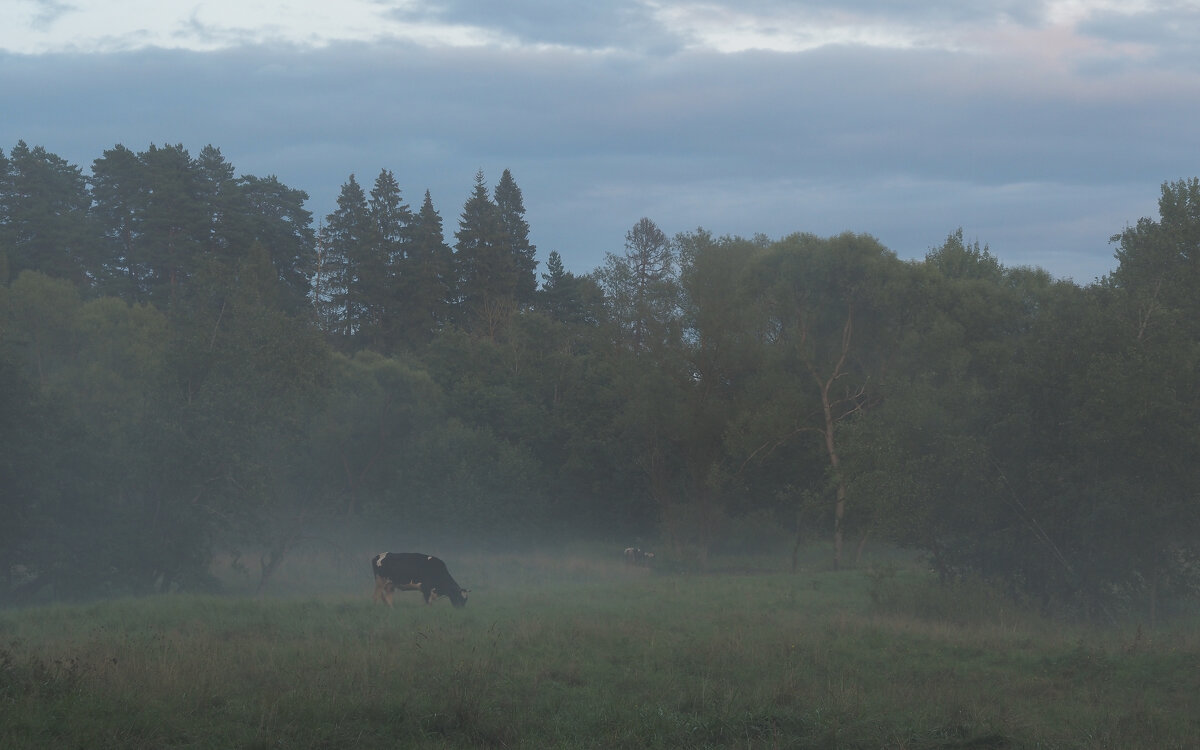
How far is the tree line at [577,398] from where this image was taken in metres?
22.8

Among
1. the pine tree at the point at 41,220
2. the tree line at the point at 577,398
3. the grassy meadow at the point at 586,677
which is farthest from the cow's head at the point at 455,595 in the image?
the pine tree at the point at 41,220

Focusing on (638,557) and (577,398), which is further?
(577,398)

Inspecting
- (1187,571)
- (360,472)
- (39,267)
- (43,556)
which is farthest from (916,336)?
(39,267)

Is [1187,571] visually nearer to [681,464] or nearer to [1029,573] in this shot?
[1029,573]

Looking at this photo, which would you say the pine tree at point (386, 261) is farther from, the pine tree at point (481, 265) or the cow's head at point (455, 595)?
the cow's head at point (455, 595)

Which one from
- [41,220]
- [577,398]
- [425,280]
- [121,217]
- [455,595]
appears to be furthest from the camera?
[425,280]

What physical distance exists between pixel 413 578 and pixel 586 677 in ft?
41.9

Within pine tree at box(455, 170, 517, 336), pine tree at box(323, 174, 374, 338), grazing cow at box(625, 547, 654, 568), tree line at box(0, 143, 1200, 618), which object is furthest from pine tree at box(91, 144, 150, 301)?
grazing cow at box(625, 547, 654, 568)

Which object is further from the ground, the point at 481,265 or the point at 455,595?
the point at 481,265

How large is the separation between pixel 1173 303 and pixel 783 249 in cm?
1626

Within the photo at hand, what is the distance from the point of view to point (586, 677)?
512 inches

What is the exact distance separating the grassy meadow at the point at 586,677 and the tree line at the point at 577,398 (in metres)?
3.16

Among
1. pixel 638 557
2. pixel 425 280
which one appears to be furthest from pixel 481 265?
pixel 638 557

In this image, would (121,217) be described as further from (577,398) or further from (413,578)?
(413,578)
